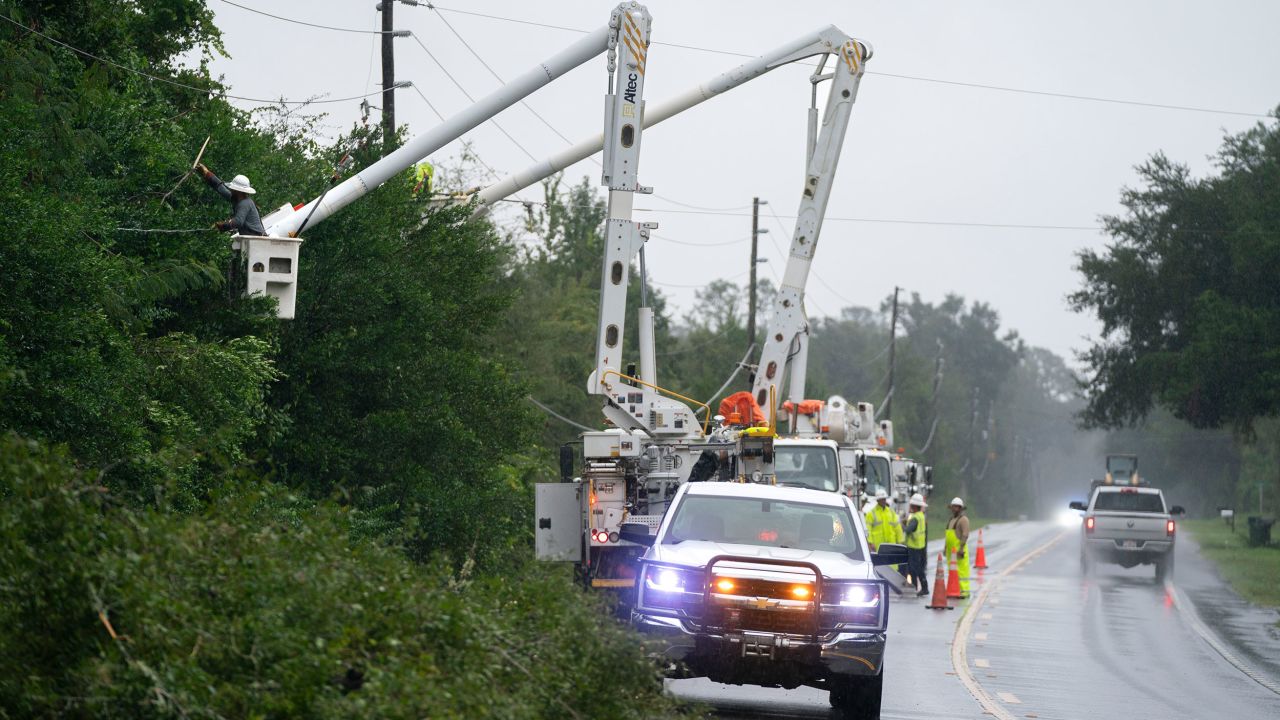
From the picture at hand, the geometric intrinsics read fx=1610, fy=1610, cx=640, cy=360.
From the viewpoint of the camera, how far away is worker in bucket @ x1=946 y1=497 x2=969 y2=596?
2622cm

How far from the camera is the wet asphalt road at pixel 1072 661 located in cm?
1370

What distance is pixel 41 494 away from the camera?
7434 mm

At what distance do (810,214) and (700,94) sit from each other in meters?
2.75

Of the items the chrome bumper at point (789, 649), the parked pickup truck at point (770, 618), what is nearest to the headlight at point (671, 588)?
the parked pickup truck at point (770, 618)

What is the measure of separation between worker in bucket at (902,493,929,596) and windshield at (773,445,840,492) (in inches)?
140

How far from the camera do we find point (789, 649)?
11.4 metres

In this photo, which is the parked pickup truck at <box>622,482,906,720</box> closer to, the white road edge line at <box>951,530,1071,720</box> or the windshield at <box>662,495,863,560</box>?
the windshield at <box>662,495,863,560</box>

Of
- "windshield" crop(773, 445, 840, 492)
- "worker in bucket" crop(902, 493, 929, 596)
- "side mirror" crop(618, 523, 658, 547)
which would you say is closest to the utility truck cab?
"windshield" crop(773, 445, 840, 492)

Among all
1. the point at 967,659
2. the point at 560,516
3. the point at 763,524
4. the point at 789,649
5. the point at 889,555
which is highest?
the point at 763,524

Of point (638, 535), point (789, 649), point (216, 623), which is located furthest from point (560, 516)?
point (216, 623)

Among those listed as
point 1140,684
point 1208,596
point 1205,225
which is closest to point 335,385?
point 1140,684

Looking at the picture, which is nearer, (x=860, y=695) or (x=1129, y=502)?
(x=860, y=695)

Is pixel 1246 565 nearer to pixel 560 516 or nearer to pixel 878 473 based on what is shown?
pixel 878 473

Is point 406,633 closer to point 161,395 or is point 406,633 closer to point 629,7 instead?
point 161,395
